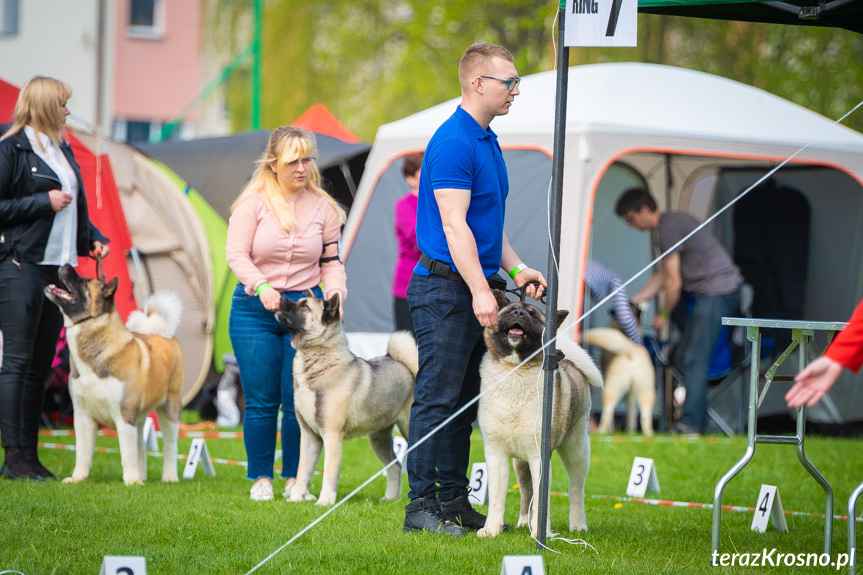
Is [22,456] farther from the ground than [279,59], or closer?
closer

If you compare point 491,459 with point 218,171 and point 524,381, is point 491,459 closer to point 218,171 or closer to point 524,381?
point 524,381

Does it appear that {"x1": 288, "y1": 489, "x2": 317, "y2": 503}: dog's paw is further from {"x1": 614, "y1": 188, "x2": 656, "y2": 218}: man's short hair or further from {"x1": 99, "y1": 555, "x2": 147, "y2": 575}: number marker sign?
{"x1": 614, "y1": 188, "x2": 656, "y2": 218}: man's short hair

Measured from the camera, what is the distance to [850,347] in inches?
110

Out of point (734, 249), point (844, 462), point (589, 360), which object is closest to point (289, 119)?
point (734, 249)

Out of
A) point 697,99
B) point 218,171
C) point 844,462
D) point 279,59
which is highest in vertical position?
point 279,59

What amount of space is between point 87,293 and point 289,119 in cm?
1657

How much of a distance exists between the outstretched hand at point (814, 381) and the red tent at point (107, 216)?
5.45m

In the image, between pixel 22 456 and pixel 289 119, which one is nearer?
pixel 22 456

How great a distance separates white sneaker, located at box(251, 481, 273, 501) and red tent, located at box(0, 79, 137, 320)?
8.65 feet

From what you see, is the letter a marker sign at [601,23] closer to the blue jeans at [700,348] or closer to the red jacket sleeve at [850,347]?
the red jacket sleeve at [850,347]

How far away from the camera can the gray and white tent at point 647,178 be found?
26.6 ft

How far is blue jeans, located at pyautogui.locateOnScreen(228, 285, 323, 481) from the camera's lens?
507 centimetres

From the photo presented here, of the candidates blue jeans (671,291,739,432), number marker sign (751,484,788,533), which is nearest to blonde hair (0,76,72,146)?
number marker sign (751,484,788,533)

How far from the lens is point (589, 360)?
439 cm
